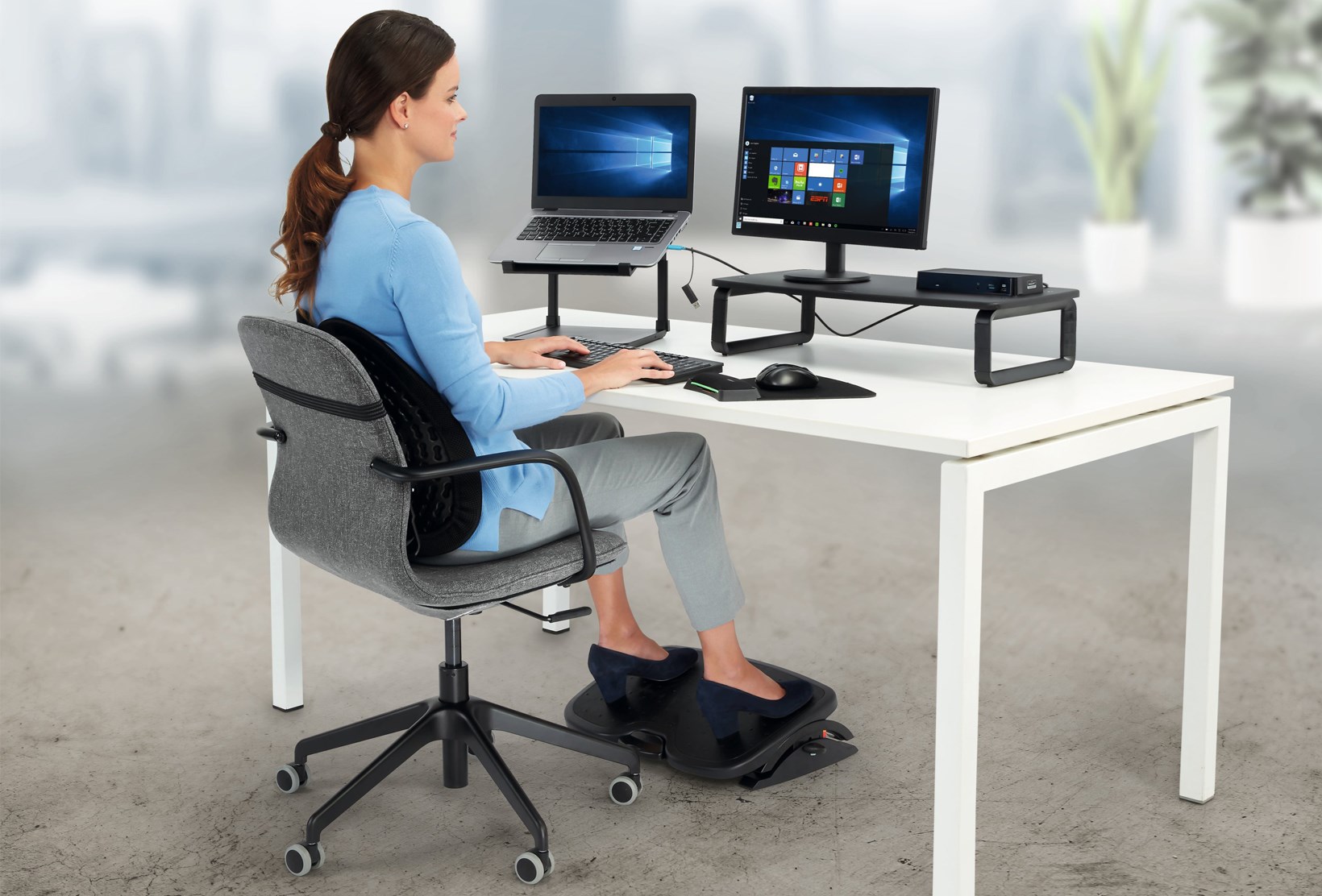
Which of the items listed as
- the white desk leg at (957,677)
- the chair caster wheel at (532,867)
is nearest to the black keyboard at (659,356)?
the white desk leg at (957,677)

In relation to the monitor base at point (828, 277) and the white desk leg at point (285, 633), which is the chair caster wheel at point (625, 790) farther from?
the monitor base at point (828, 277)

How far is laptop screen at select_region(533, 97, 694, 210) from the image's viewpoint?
305cm

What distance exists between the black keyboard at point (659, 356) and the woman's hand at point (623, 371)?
26mm

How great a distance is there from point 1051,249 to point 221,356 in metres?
2.95

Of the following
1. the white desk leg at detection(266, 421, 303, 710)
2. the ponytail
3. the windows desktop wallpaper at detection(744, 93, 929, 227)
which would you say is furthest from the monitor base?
the white desk leg at detection(266, 421, 303, 710)

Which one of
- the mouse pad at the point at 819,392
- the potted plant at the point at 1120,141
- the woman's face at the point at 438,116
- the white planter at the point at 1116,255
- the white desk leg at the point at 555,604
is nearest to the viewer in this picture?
the woman's face at the point at 438,116

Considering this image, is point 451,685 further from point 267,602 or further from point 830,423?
point 267,602

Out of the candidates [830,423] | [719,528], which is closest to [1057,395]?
[830,423]

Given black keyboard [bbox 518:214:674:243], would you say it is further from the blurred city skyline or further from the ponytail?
the blurred city skyline

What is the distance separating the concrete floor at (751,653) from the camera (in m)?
2.42

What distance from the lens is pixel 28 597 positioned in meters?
3.77

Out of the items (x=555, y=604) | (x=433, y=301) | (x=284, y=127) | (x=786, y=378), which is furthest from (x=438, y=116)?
(x=284, y=127)

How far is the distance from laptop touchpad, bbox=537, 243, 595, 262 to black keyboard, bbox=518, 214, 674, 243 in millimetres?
26

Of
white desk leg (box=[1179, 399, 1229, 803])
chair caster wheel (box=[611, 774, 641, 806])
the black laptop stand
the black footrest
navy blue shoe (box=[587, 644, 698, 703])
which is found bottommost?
chair caster wheel (box=[611, 774, 641, 806])
